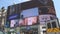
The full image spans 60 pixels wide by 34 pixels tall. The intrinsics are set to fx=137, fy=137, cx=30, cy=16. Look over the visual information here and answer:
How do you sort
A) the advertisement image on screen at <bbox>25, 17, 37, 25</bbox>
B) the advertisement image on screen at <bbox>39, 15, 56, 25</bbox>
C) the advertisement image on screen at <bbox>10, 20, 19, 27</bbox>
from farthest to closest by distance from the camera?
the advertisement image on screen at <bbox>10, 20, 19, 27</bbox>, the advertisement image on screen at <bbox>25, 17, 37, 25</bbox>, the advertisement image on screen at <bbox>39, 15, 56, 25</bbox>

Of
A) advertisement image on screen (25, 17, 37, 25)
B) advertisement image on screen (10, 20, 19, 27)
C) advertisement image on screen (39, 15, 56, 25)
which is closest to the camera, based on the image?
advertisement image on screen (39, 15, 56, 25)

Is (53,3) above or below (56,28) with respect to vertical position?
above

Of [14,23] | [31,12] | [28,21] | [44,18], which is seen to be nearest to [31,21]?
[28,21]

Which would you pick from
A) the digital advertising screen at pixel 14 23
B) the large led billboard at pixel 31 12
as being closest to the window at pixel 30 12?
the large led billboard at pixel 31 12

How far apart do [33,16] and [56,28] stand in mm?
687

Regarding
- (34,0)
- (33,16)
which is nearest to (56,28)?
(33,16)

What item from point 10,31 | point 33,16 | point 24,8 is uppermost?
point 24,8

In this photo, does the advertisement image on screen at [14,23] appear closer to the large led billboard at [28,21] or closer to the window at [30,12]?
the large led billboard at [28,21]

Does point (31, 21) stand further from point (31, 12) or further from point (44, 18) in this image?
point (44, 18)

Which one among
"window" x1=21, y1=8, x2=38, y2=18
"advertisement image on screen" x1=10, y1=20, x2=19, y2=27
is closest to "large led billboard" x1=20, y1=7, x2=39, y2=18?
"window" x1=21, y1=8, x2=38, y2=18

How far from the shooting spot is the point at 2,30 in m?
3.61

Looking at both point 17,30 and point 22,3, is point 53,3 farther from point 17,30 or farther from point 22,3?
point 17,30

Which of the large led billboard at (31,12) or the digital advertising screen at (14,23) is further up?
the large led billboard at (31,12)

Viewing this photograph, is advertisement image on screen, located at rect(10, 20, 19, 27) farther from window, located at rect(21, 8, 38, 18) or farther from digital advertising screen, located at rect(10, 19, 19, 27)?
window, located at rect(21, 8, 38, 18)
